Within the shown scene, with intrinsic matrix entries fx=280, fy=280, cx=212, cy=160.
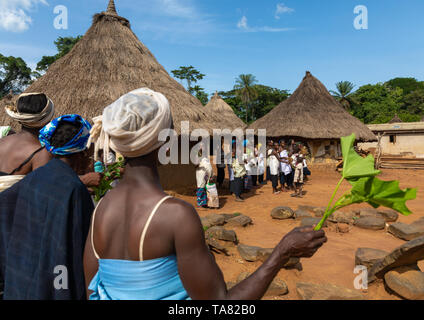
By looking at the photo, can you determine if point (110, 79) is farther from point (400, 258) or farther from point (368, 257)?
point (400, 258)

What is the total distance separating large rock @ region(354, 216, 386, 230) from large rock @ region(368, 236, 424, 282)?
2619 millimetres

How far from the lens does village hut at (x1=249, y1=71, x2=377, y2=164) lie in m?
15.5

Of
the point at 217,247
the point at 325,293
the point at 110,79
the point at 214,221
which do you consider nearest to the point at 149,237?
the point at 325,293

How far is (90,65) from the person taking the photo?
8961 millimetres

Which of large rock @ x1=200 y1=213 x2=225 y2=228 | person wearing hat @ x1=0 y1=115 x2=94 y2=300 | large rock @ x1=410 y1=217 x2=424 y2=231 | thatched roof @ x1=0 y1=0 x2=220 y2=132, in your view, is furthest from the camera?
thatched roof @ x1=0 y1=0 x2=220 y2=132

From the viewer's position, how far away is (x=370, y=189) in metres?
1.03

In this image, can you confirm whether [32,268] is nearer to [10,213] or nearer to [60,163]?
[10,213]

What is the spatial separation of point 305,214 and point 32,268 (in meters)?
5.96

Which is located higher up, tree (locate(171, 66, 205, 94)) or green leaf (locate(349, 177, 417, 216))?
tree (locate(171, 66, 205, 94))

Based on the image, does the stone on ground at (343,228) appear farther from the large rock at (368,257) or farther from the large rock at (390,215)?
the large rock at (368,257)

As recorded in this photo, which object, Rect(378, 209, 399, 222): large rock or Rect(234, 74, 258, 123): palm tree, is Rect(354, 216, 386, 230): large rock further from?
Rect(234, 74, 258, 123): palm tree

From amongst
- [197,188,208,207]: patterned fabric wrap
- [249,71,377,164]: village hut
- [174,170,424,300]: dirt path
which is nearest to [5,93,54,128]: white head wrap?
[174,170,424,300]: dirt path

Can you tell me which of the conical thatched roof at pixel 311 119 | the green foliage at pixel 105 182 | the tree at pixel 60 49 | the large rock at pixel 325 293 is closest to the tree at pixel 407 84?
the conical thatched roof at pixel 311 119

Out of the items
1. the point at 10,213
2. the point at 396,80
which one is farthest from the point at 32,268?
the point at 396,80
